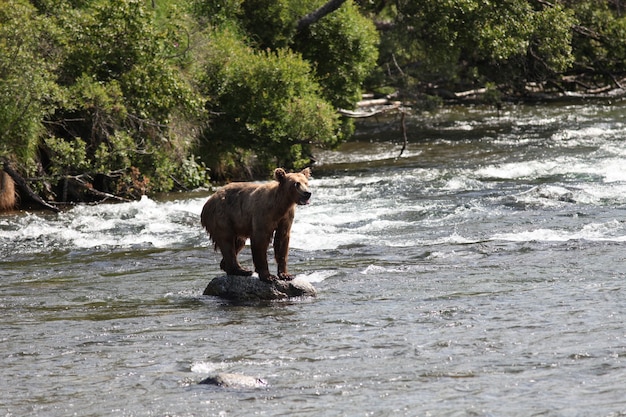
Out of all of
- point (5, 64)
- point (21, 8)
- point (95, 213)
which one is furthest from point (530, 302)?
point (21, 8)

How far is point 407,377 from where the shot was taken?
8859 mm

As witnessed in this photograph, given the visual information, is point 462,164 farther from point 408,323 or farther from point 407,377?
point 407,377

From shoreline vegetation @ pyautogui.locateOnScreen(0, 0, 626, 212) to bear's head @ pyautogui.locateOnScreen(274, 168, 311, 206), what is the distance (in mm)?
8606

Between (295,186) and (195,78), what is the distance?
1202 cm

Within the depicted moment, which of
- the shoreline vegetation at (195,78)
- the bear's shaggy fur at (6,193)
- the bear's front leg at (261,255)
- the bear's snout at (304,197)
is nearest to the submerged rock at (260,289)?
the bear's front leg at (261,255)

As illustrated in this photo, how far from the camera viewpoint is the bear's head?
11383 mm

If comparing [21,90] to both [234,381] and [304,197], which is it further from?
[234,381]

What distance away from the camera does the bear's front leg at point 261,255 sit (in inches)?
471

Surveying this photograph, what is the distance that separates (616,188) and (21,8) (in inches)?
462

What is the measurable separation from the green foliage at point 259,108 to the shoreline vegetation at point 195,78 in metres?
0.03

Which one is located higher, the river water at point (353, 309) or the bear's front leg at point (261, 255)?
the bear's front leg at point (261, 255)

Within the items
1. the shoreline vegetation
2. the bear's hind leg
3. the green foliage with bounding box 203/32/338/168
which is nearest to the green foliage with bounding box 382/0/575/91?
the shoreline vegetation

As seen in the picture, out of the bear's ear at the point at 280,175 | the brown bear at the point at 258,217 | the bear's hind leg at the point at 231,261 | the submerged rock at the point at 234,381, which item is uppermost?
the bear's ear at the point at 280,175

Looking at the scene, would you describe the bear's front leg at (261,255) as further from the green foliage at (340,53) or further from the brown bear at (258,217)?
the green foliage at (340,53)
